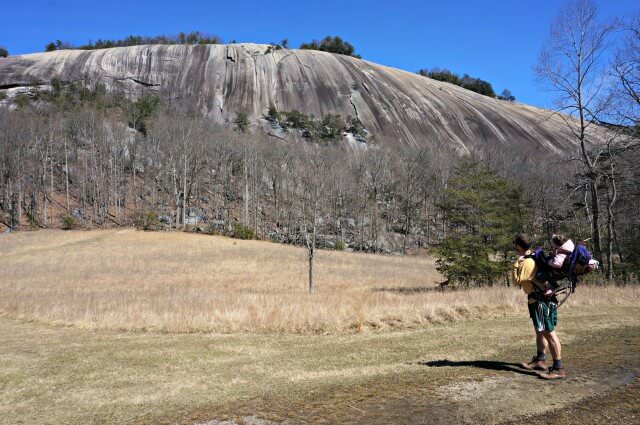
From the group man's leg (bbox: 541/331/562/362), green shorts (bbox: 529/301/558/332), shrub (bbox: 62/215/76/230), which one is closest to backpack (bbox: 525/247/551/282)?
green shorts (bbox: 529/301/558/332)

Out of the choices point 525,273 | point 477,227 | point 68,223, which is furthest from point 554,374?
point 68,223

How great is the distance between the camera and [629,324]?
10.7 metres

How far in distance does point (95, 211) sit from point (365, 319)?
62.8m

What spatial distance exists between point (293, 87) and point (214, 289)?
82.7 m

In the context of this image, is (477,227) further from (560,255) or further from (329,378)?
(329,378)

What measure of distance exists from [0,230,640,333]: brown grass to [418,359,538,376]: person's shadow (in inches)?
153

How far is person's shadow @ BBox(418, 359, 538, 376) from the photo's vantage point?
7.17m

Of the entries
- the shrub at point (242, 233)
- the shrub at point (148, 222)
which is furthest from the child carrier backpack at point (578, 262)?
the shrub at point (148, 222)

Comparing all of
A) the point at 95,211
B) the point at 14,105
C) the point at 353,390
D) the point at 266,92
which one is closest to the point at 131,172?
Result: the point at 95,211

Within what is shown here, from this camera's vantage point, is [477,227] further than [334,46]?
No

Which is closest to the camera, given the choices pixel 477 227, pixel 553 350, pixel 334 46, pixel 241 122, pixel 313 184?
pixel 553 350

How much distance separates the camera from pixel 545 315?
689 centimetres

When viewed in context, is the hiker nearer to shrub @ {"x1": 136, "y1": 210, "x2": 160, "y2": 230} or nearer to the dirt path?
the dirt path

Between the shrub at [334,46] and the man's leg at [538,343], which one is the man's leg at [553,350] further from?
the shrub at [334,46]
